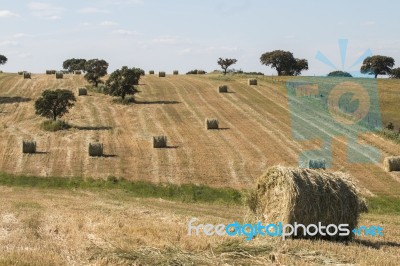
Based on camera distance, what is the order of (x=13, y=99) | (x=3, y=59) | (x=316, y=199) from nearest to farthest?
(x=316, y=199) → (x=13, y=99) → (x=3, y=59)

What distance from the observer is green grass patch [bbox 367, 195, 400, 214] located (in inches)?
990

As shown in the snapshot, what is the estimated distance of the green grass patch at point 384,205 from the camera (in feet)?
82.5

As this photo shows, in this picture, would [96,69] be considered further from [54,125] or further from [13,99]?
[54,125]

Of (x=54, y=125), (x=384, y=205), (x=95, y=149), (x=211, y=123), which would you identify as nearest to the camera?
(x=384, y=205)

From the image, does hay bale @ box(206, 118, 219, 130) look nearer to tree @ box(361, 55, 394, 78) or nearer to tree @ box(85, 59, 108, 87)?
tree @ box(85, 59, 108, 87)

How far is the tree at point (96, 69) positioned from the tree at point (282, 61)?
6353 cm

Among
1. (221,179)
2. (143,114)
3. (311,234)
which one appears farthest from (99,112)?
(311,234)

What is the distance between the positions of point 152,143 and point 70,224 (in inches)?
927

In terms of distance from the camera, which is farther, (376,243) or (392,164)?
(392,164)

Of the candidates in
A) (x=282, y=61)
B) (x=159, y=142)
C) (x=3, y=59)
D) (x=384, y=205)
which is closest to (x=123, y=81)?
(x=159, y=142)

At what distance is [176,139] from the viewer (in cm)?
4075

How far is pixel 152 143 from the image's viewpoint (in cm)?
3878

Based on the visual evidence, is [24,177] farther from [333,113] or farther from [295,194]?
[333,113]

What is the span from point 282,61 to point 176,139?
88.4 meters
